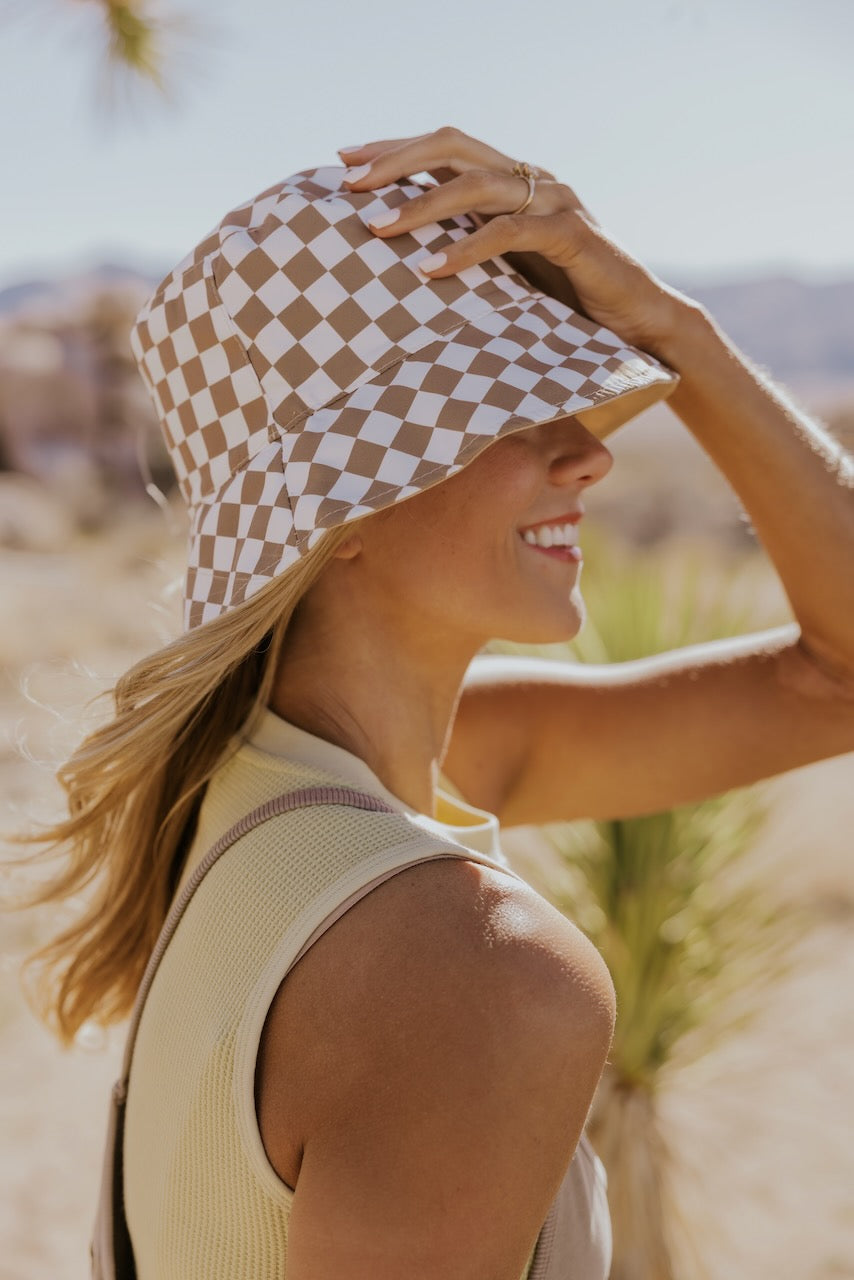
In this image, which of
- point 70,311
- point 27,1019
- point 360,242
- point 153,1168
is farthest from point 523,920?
point 70,311

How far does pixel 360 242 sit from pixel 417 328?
0.43 feet

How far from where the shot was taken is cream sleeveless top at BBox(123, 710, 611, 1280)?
1.13 m

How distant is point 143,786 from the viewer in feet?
5.34

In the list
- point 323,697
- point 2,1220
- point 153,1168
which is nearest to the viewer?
point 153,1168

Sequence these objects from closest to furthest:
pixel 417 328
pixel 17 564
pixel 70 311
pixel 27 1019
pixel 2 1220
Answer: pixel 417 328 < pixel 2 1220 < pixel 27 1019 < pixel 17 564 < pixel 70 311

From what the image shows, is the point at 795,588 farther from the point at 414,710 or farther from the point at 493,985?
the point at 493,985

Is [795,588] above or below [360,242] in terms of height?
below

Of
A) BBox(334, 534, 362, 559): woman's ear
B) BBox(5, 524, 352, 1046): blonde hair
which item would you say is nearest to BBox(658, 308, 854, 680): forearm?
BBox(334, 534, 362, 559): woman's ear

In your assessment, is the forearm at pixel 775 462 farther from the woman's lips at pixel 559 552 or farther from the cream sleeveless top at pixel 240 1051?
the cream sleeveless top at pixel 240 1051

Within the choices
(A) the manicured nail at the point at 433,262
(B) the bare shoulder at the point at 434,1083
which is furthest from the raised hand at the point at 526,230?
(B) the bare shoulder at the point at 434,1083

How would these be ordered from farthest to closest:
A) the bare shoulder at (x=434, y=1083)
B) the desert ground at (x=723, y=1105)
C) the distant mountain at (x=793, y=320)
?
the distant mountain at (x=793, y=320) < the desert ground at (x=723, y=1105) < the bare shoulder at (x=434, y=1083)

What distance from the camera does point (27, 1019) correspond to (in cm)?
595

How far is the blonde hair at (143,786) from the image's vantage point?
144 centimetres

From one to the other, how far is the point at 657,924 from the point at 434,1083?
2.94 meters
